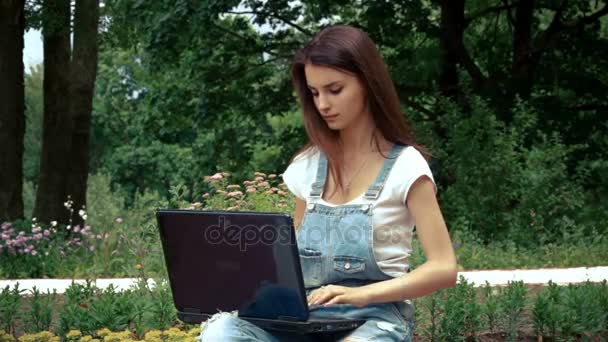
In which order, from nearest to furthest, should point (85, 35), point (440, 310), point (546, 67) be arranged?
point (440, 310) < point (85, 35) < point (546, 67)

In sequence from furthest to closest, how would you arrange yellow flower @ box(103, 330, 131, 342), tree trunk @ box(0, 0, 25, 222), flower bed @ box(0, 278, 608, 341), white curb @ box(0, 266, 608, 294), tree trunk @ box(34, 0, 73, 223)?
tree trunk @ box(34, 0, 73, 223)
tree trunk @ box(0, 0, 25, 222)
white curb @ box(0, 266, 608, 294)
flower bed @ box(0, 278, 608, 341)
yellow flower @ box(103, 330, 131, 342)

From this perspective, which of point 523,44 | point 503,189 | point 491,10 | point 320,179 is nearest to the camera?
point 320,179

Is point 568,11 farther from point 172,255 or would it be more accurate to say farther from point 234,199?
point 172,255

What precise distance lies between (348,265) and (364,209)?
0.53 ft

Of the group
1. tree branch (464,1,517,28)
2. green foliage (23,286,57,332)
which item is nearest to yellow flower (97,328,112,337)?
green foliage (23,286,57,332)

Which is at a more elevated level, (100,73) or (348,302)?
(100,73)

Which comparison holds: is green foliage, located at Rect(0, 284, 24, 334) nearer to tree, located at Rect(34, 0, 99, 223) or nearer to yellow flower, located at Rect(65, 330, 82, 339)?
yellow flower, located at Rect(65, 330, 82, 339)

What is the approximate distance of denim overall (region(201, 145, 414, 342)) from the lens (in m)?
2.90

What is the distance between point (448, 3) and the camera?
57.7ft

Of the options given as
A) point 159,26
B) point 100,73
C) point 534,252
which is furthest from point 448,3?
point 100,73

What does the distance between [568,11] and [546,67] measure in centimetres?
163

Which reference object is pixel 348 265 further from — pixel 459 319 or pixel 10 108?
pixel 10 108

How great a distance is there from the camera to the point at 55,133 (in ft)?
51.3

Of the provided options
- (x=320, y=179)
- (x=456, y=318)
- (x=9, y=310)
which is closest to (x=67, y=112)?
(x=9, y=310)
